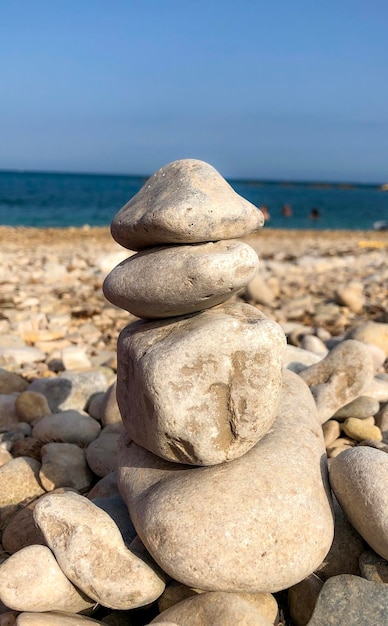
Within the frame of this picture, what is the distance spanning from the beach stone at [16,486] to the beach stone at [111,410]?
898 mm

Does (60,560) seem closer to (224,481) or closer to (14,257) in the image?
(224,481)

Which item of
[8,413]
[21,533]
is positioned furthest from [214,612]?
[8,413]

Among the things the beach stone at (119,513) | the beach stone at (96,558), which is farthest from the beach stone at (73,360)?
the beach stone at (96,558)

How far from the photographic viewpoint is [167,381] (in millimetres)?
2998

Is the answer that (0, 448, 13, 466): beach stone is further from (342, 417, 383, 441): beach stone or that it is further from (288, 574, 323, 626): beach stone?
(342, 417, 383, 441): beach stone

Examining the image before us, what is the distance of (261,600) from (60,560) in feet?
3.20

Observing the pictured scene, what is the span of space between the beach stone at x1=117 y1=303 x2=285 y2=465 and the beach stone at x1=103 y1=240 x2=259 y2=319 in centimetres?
19

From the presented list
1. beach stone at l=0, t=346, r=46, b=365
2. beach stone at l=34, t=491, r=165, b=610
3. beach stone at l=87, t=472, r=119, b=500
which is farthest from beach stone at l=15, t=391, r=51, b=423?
beach stone at l=34, t=491, r=165, b=610

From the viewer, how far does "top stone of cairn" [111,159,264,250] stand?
3.09m

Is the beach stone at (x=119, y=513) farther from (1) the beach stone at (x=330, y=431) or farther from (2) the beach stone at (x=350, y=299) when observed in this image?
(2) the beach stone at (x=350, y=299)

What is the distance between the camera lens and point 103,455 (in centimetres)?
435

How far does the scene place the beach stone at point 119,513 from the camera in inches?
133

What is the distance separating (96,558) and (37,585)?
29cm

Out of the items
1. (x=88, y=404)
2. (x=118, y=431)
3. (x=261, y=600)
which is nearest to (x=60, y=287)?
(x=88, y=404)
